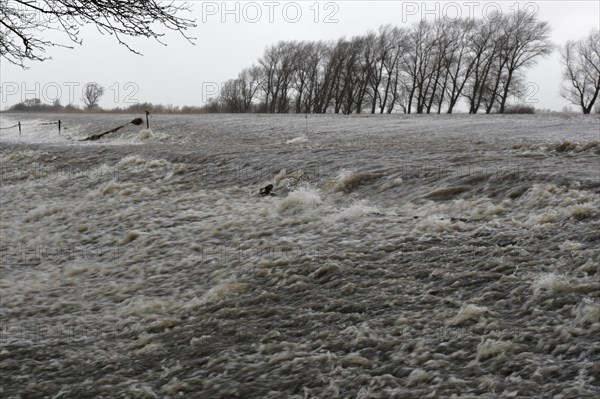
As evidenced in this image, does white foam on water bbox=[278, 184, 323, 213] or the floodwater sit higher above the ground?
white foam on water bbox=[278, 184, 323, 213]

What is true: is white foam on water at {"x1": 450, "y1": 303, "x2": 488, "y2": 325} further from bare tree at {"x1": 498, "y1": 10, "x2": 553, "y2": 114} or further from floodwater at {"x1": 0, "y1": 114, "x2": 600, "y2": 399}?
bare tree at {"x1": 498, "y1": 10, "x2": 553, "y2": 114}

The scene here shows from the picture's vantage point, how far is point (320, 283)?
16.7 feet

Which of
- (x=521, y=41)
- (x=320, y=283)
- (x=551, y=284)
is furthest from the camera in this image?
(x=521, y=41)

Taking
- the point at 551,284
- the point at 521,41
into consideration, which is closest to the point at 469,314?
the point at 551,284

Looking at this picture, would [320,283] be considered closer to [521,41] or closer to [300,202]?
[300,202]

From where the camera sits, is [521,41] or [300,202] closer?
[300,202]

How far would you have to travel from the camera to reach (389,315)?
436 cm

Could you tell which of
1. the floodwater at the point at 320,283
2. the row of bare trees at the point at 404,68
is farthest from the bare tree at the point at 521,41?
the floodwater at the point at 320,283

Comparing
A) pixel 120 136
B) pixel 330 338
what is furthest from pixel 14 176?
pixel 330 338

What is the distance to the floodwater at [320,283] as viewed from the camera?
12.4 feet

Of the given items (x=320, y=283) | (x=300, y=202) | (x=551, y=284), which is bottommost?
(x=320, y=283)

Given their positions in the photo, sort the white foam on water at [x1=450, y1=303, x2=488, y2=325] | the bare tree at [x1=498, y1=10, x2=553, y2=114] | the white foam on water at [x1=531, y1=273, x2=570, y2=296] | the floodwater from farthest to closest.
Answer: the bare tree at [x1=498, y1=10, x2=553, y2=114]
the white foam on water at [x1=531, y1=273, x2=570, y2=296]
the white foam on water at [x1=450, y1=303, x2=488, y2=325]
the floodwater

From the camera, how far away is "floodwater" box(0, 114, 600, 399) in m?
3.77

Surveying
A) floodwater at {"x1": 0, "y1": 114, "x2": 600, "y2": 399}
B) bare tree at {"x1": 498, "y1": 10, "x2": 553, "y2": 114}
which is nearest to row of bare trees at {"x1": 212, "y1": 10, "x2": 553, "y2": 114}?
bare tree at {"x1": 498, "y1": 10, "x2": 553, "y2": 114}
